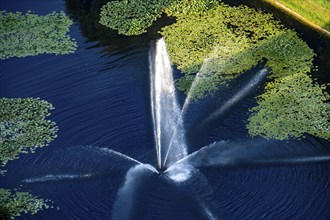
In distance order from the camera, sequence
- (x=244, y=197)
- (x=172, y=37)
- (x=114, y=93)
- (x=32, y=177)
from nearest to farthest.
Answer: (x=244, y=197), (x=32, y=177), (x=114, y=93), (x=172, y=37)

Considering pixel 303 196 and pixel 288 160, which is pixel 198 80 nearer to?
pixel 288 160

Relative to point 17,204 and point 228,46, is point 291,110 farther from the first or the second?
point 17,204

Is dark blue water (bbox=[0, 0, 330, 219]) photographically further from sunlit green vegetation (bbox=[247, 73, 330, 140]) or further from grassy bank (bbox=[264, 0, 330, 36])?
grassy bank (bbox=[264, 0, 330, 36])

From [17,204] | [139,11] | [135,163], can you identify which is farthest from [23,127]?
[139,11]

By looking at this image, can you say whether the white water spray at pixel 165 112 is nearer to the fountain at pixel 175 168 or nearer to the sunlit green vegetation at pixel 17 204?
the fountain at pixel 175 168

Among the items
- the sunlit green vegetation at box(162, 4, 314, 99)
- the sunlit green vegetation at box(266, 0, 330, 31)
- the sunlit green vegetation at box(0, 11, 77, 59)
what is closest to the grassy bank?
the sunlit green vegetation at box(266, 0, 330, 31)

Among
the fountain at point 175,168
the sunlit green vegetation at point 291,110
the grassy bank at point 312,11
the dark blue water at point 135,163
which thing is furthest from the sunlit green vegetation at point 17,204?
the grassy bank at point 312,11

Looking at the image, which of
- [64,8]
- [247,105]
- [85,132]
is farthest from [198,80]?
[64,8]
